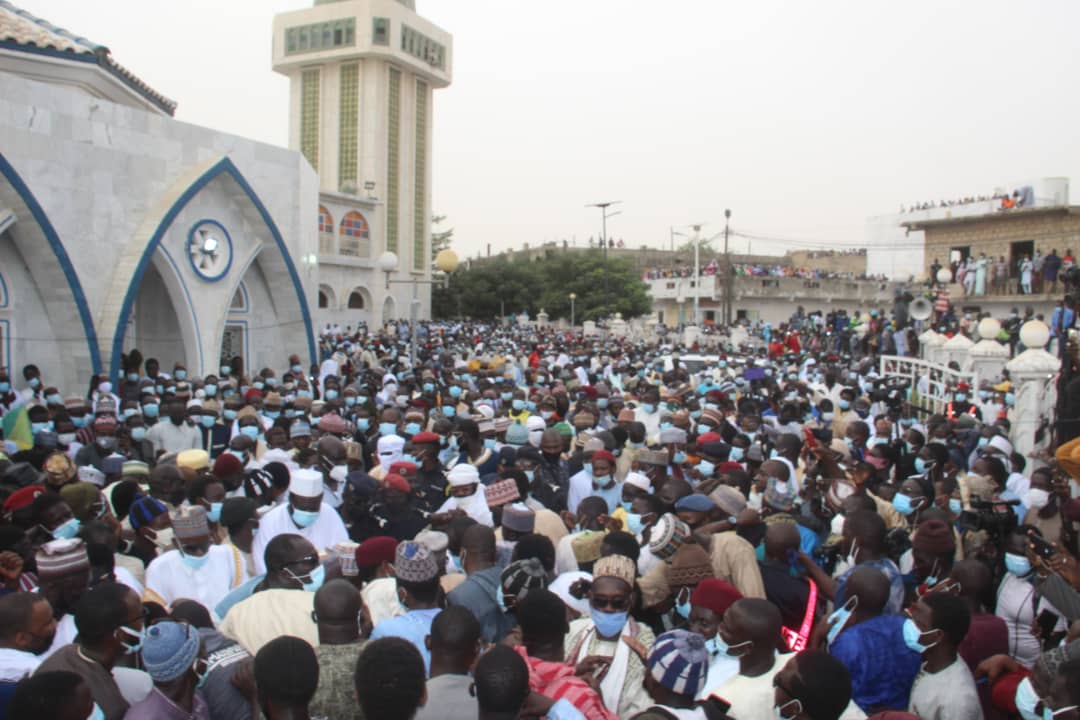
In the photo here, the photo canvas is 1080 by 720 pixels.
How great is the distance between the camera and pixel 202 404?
10.2 m

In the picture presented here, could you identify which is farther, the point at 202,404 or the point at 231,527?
the point at 202,404

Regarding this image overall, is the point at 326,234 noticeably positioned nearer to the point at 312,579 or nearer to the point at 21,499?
the point at 21,499

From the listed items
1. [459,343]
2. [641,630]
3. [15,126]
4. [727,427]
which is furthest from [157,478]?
[459,343]

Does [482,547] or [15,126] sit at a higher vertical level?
[15,126]

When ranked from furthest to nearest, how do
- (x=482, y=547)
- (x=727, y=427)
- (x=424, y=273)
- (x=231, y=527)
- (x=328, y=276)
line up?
(x=424, y=273) < (x=328, y=276) < (x=727, y=427) < (x=231, y=527) < (x=482, y=547)

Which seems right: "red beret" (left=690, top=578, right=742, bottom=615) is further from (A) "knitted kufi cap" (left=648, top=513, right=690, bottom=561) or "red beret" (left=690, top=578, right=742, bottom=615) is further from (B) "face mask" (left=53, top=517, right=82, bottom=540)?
(B) "face mask" (left=53, top=517, right=82, bottom=540)

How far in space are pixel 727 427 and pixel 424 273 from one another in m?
45.8

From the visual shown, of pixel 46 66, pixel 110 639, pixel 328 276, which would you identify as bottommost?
pixel 110 639

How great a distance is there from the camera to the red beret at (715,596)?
3.86 meters

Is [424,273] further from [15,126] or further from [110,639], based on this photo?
[110,639]

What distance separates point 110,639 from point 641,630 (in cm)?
225

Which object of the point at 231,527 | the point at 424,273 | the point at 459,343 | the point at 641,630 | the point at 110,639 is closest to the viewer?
the point at 110,639

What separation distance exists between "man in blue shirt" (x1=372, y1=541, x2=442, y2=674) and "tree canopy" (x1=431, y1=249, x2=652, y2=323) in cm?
4401

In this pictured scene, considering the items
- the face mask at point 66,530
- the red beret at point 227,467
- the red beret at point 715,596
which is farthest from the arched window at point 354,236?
the red beret at point 715,596
